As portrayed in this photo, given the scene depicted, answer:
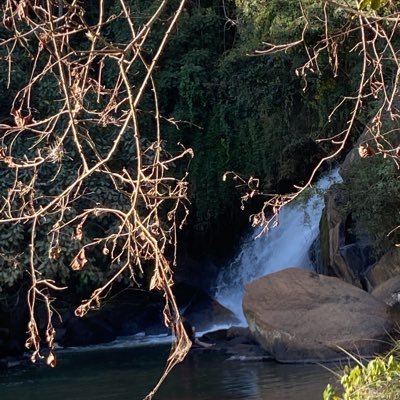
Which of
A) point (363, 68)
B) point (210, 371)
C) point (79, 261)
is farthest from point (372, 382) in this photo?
point (210, 371)

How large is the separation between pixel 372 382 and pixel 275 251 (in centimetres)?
1207

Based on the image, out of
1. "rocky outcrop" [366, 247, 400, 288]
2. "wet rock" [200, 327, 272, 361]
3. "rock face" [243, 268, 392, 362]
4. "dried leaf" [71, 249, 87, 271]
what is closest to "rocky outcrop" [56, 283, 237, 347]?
"wet rock" [200, 327, 272, 361]

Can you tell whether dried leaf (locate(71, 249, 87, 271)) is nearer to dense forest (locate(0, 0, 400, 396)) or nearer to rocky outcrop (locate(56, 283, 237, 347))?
dense forest (locate(0, 0, 400, 396))

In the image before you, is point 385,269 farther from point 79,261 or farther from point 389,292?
point 79,261

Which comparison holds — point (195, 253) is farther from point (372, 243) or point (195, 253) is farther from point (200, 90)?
point (372, 243)

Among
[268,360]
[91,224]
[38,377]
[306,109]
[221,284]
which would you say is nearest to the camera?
[268,360]

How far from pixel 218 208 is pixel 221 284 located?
5.33 ft

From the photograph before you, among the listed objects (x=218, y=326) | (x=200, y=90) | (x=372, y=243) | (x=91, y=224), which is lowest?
(x=218, y=326)

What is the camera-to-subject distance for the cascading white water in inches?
690

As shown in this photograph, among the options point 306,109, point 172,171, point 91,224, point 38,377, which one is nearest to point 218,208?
point 172,171

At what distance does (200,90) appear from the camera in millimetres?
18625

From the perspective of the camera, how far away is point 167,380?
12812 millimetres

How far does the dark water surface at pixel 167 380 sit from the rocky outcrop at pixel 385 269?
2557mm

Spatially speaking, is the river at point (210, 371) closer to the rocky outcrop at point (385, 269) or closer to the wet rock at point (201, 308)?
the wet rock at point (201, 308)
